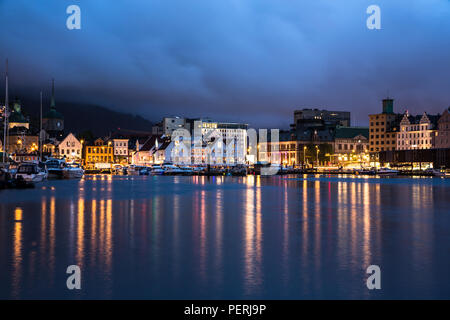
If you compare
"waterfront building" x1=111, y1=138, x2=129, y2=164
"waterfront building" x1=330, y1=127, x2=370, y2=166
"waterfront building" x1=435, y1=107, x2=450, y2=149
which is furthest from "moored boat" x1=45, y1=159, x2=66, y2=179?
"waterfront building" x1=330, y1=127, x2=370, y2=166

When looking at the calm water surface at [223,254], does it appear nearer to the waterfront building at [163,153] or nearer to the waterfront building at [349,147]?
the waterfront building at [163,153]

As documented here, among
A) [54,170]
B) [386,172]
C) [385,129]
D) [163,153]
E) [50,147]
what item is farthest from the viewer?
[50,147]

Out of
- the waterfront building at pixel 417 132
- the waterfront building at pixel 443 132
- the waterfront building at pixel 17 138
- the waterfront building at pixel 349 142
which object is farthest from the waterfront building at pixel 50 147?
the waterfront building at pixel 443 132

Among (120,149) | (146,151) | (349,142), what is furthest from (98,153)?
(349,142)

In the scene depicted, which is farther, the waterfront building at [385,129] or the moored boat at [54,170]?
the waterfront building at [385,129]

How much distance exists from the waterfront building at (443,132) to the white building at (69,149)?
110834 mm

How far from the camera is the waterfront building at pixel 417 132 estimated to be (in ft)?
484

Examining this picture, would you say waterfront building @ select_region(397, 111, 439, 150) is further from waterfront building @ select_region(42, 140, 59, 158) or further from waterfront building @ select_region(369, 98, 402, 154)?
waterfront building @ select_region(42, 140, 59, 158)

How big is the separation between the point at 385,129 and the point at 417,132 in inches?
650

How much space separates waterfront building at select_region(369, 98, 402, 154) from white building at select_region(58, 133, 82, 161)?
321 feet

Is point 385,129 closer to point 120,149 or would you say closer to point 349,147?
point 349,147

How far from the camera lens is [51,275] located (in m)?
13.0

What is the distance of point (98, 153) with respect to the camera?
168 m
